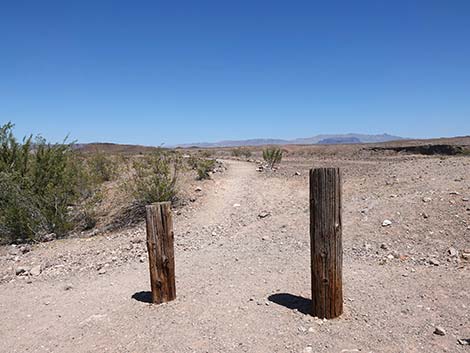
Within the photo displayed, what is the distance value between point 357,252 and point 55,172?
9725 millimetres

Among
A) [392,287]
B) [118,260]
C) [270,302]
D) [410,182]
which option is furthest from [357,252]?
[410,182]

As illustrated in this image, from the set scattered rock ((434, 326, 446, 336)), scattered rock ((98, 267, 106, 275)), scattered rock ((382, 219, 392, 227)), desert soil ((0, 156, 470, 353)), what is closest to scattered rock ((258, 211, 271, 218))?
desert soil ((0, 156, 470, 353))

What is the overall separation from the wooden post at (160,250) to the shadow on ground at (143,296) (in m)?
0.25

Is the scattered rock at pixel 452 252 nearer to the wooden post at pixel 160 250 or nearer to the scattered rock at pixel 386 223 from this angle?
the scattered rock at pixel 386 223

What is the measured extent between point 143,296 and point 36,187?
8083 mm

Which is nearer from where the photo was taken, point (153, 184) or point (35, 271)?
point (35, 271)

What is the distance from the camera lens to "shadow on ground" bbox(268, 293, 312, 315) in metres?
4.93

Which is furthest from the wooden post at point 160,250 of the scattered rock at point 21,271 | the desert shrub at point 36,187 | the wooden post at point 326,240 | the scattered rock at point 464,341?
the desert shrub at point 36,187

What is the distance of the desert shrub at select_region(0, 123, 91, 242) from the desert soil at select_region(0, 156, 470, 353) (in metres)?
0.99

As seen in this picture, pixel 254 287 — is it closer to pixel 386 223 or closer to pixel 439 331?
pixel 439 331

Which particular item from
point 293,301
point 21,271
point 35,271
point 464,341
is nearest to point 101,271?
point 35,271

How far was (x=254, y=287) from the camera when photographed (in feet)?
19.1

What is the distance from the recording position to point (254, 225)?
9.77 metres

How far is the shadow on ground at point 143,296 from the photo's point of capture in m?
5.70
